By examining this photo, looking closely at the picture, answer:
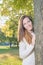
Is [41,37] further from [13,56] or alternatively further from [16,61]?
Answer: [13,56]

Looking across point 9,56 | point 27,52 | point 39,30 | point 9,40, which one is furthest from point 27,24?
point 9,56

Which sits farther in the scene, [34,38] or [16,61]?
[16,61]

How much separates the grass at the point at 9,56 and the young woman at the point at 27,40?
4940 millimetres

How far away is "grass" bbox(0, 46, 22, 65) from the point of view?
6.88m

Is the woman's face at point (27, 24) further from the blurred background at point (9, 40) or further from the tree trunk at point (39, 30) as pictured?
the blurred background at point (9, 40)

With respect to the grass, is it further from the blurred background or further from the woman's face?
the woman's face

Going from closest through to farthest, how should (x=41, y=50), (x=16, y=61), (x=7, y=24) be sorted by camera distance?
(x=41, y=50) → (x=7, y=24) → (x=16, y=61)

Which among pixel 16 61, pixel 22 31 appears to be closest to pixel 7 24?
pixel 16 61

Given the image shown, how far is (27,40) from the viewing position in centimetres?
183

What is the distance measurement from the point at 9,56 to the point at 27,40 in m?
5.70

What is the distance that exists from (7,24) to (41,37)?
428 cm

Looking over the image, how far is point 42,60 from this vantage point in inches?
70.4

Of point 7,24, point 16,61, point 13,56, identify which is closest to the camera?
point 7,24

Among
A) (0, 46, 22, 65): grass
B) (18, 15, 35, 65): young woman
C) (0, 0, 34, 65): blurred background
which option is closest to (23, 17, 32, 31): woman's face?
(18, 15, 35, 65): young woman
